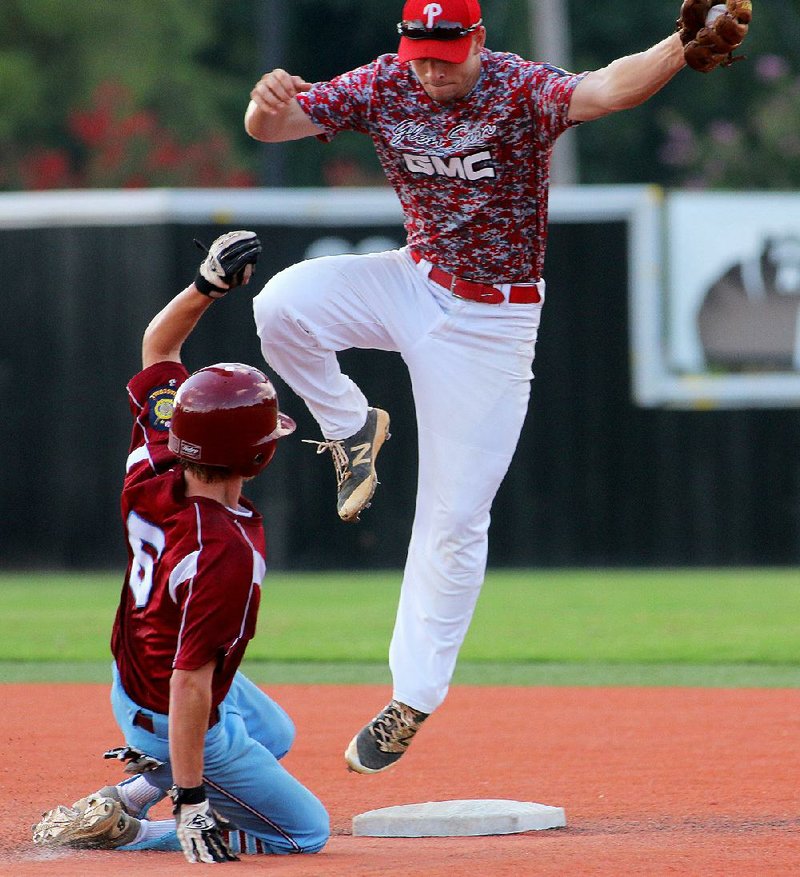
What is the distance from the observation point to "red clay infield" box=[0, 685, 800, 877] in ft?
15.3

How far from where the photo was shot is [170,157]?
86.4 ft


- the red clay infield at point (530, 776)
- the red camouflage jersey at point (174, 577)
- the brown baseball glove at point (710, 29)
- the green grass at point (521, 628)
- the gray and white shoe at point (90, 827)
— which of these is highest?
the brown baseball glove at point (710, 29)

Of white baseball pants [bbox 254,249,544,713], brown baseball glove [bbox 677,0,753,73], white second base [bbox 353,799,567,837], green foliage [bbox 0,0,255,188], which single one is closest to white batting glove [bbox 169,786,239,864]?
white second base [bbox 353,799,567,837]

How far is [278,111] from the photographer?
527 centimetres

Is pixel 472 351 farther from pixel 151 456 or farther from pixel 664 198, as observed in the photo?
pixel 664 198

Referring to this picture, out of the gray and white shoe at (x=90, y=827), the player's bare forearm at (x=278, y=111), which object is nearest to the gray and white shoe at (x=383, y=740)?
the gray and white shoe at (x=90, y=827)

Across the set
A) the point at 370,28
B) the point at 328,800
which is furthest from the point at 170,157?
the point at 328,800

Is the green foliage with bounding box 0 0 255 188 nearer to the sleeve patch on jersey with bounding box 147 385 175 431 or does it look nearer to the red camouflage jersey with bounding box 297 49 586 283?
the red camouflage jersey with bounding box 297 49 586 283

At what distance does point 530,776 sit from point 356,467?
1509 millimetres

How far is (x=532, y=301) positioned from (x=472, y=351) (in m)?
0.27

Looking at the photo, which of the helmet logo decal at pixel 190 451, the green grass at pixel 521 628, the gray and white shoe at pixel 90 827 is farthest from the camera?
the green grass at pixel 521 628

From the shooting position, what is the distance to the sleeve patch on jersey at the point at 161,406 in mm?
4984

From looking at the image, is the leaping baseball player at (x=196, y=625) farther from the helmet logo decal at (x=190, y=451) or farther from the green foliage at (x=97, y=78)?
the green foliage at (x=97, y=78)

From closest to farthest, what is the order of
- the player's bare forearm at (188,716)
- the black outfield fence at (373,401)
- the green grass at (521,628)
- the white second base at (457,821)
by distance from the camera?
the player's bare forearm at (188,716) < the white second base at (457,821) < the green grass at (521,628) < the black outfield fence at (373,401)
